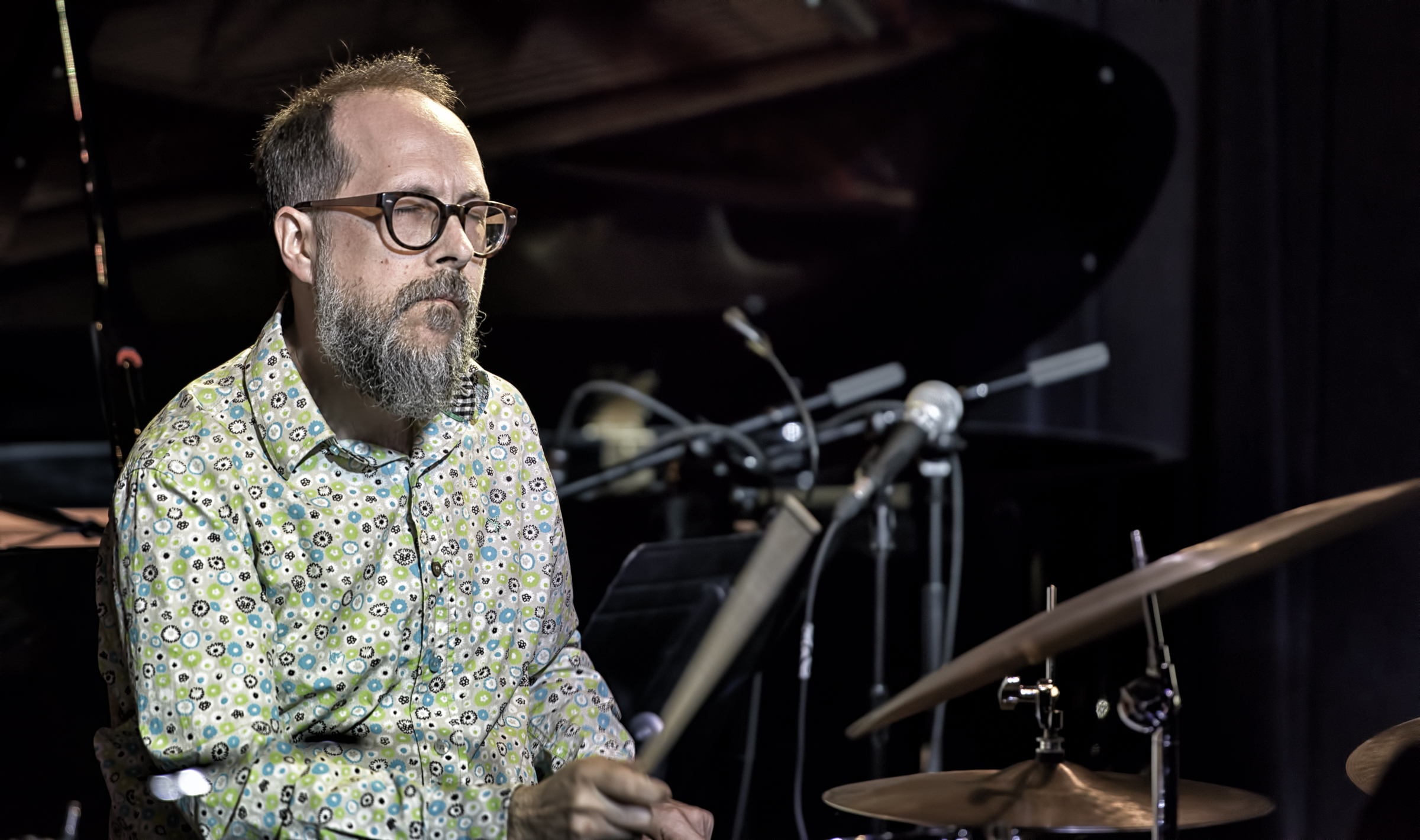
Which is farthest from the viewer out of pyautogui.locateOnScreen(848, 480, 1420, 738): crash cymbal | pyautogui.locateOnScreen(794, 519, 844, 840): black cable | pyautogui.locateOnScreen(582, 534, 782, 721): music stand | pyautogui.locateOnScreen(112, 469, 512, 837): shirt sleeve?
pyautogui.locateOnScreen(794, 519, 844, 840): black cable

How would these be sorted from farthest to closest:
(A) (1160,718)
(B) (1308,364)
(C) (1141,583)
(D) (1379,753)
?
1. (B) (1308,364)
2. (D) (1379,753)
3. (A) (1160,718)
4. (C) (1141,583)

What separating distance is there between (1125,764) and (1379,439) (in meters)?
0.78

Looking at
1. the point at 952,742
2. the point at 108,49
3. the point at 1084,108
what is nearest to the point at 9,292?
the point at 108,49

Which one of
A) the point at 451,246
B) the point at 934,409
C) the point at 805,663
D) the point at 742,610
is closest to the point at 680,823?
the point at 742,610

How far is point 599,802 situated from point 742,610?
0.63 ft

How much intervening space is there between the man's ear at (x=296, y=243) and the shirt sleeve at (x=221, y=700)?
0.28m

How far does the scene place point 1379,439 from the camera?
2.24 meters

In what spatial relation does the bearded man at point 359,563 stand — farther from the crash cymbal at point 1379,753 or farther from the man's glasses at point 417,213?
the crash cymbal at point 1379,753

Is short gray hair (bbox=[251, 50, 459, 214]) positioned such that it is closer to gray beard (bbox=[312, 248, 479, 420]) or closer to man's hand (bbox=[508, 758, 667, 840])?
gray beard (bbox=[312, 248, 479, 420])

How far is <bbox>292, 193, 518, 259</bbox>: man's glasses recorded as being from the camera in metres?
1.26

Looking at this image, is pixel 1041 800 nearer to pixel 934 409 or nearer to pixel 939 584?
pixel 934 409

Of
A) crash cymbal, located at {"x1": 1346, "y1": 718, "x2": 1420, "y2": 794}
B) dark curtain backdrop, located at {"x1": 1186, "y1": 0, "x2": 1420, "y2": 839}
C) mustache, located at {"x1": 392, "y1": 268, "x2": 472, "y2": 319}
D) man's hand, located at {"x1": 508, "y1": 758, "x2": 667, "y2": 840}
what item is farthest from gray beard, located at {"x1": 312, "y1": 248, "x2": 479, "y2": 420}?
dark curtain backdrop, located at {"x1": 1186, "y1": 0, "x2": 1420, "y2": 839}

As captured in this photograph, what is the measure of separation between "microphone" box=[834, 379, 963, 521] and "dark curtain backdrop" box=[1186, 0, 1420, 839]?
740 mm

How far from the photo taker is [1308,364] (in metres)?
2.36
